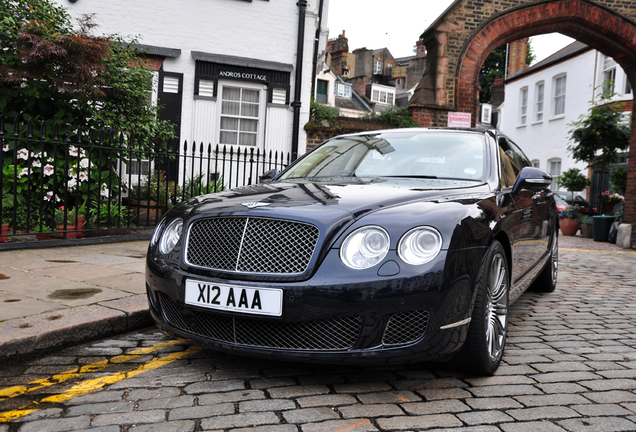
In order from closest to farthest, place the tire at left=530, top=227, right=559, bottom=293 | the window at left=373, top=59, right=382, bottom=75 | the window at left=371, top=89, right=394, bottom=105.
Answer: the tire at left=530, top=227, right=559, bottom=293 → the window at left=371, top=89, right=394, bottom=105 → the window at left=373, top=59, right=382, bottom=75

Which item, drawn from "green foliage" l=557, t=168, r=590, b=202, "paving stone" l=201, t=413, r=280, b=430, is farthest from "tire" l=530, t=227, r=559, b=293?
"green foliage" l=557, t=168, r=590, b=202

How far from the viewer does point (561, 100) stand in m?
26.8

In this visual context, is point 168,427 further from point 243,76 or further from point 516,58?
point 516,58

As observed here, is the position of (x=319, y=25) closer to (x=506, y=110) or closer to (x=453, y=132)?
(x=453, y=132)

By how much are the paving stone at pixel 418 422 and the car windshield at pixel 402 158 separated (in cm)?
181

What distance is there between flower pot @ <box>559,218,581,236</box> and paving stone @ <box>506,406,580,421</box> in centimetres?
1470

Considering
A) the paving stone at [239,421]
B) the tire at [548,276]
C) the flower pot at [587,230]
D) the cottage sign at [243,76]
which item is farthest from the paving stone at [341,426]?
the flower pot at [587,230]

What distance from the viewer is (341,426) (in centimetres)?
245

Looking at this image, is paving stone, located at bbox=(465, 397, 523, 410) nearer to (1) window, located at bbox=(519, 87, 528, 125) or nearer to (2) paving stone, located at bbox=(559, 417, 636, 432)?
(2) paving stone, located at bbox=(559, 417, 636, 432)

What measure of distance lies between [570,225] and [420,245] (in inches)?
592

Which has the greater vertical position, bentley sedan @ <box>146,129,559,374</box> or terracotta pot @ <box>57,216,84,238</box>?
bentley sedan @ <box>146,129,559,374</box>

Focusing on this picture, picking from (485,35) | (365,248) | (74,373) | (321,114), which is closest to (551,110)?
(485,35)

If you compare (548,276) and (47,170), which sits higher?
A: (47,170)

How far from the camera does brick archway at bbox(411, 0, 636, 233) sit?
13.4 metres
